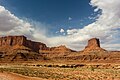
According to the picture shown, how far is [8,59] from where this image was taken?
152375 mm

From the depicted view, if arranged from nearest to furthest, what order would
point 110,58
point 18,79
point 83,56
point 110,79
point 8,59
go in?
point 18,79, point 110,79, point 8,59, point 110,58, point 83,56

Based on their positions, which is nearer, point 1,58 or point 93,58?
point 1,58

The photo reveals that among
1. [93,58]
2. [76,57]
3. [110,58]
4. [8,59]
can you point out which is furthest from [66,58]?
[8,59]

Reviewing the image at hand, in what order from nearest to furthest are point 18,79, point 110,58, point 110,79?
point 18,79 < point 110,79 < point 110,58

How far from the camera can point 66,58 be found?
633 ft

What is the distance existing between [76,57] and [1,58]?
60.1 metres

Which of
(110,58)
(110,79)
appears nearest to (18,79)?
(110,79)

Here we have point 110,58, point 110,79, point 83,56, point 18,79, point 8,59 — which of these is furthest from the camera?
point 83,56

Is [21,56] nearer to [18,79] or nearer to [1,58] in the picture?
[1,58]

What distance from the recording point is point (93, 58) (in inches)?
6722

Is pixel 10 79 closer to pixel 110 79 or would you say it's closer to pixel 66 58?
pixel 110 79

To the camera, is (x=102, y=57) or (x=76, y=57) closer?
(x=102, y=57)

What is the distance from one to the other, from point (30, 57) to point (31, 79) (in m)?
134

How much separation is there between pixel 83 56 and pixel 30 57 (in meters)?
41.1
